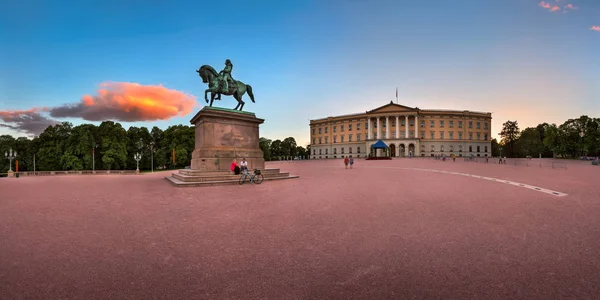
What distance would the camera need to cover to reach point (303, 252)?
4.54m

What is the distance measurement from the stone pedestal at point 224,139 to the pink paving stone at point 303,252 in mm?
8654

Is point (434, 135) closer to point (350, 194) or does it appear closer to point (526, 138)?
→ point (526, 138)

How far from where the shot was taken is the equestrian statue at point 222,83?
1788 cm

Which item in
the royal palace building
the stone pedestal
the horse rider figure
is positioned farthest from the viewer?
the royal palace building

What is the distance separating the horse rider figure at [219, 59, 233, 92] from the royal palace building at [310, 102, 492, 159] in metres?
73.6

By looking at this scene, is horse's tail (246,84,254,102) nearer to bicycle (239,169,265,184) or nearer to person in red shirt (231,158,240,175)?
person in red shirt (231,158,240,175)

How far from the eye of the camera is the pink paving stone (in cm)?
332

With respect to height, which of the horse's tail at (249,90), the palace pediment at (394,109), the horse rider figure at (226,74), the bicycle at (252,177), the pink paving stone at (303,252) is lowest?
the pink paving stone at (303,252)

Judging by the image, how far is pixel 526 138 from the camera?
96.1 metres

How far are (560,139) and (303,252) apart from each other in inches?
3868

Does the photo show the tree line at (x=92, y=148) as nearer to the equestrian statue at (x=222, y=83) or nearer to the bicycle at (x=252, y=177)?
the equestrian statue at (x=222, y=83)

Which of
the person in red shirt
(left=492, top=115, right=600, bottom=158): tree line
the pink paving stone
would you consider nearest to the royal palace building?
(left=492, top=115, right=600, bottom=158): tree line

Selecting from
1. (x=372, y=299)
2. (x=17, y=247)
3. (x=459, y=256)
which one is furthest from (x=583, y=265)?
(x=17, y=247)

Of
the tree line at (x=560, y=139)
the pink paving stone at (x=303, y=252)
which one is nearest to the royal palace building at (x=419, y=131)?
the tree line at (x=560, y=139)
